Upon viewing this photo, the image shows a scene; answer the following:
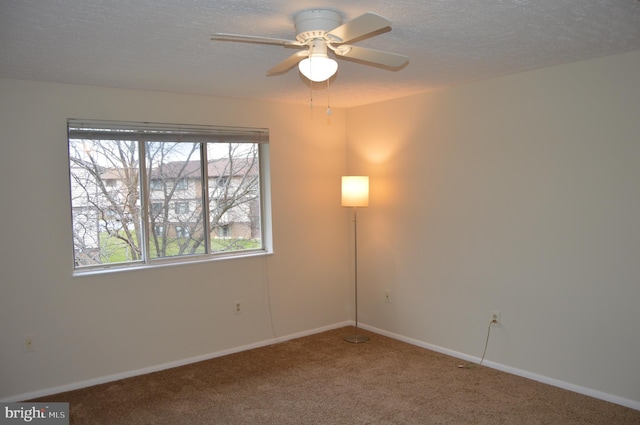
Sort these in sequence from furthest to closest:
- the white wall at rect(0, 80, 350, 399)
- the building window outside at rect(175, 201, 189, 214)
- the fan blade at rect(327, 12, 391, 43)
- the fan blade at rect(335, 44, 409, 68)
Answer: the building window outside at rect(175, 201, 189, 214)
the white wall at rect(0, 80, 350, 399)
the fan blade at rect(335, 44, 409, 68)
the fan blade at rect(327, 12, 391, 43)

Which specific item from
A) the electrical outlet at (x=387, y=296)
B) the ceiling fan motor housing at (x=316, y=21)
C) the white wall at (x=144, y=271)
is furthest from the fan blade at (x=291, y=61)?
the electrical outlet at (x=387, y=296)

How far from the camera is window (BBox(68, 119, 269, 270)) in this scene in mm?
3855

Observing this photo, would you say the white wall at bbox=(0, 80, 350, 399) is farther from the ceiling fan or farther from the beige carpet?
the ceiling fan

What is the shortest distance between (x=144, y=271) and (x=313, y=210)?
1731mm

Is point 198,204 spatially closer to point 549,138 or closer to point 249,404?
point 249,404

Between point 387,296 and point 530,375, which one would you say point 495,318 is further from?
point 387,296

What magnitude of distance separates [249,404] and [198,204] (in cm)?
180

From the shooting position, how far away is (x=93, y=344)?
375 cm

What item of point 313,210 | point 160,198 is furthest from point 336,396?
point 160,198

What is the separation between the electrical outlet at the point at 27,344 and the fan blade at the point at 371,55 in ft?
9.54

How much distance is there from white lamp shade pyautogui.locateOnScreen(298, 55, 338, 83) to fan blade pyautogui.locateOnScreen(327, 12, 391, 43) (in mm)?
112

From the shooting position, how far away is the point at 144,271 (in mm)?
3984

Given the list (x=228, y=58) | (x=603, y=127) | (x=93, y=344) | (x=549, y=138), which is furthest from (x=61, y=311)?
(x=603, y=127)

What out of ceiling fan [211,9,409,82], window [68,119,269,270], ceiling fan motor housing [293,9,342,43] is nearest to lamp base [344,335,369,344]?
window [68,119,269,270]
